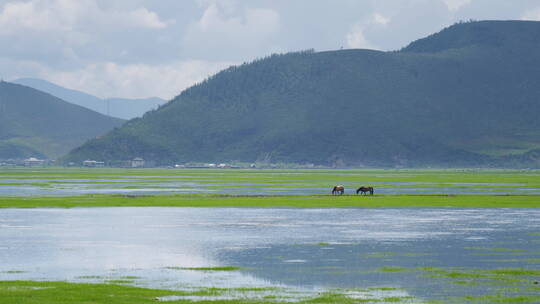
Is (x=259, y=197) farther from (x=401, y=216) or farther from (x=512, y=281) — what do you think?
(x=512, y=281)

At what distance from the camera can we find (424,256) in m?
36.7

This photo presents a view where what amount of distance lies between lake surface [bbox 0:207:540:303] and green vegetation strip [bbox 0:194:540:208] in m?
10.5

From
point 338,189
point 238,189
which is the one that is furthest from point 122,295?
point 238,189

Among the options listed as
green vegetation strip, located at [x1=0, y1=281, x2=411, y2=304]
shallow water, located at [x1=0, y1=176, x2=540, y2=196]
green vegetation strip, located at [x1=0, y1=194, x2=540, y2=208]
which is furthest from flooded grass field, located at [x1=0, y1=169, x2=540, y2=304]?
shallow water, located at [x1=0, y1=176, x2=540, y2=196]

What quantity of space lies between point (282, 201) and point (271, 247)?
37.9m

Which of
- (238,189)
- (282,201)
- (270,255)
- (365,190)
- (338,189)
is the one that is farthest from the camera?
(238,189)

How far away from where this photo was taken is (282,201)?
7800 centimetres

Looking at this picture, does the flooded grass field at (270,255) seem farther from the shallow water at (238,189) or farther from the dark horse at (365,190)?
the shallow water at (238,189)

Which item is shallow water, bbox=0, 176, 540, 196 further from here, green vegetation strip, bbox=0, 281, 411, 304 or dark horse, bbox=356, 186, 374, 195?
green vegetation strip, bbox=0, 281, 411, 304

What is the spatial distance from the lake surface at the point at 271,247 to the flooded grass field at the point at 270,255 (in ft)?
0.22

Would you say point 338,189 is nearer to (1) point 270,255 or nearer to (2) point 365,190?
(2) point 365,190

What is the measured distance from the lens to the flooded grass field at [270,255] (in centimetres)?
2758

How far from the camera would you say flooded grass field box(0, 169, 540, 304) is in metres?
27.6

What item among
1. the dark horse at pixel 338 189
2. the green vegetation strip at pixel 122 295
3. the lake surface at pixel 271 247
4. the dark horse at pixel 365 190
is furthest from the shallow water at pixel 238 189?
the green vegetation strip at pixel 122 295
